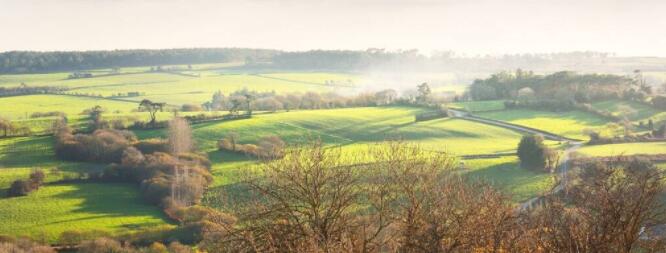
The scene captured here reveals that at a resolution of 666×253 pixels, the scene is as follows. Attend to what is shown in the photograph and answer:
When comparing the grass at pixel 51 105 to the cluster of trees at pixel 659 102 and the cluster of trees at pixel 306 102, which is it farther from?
the cluster of trees at pixel 659 102

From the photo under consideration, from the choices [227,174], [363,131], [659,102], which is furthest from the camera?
[659,102]

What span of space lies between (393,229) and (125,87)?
147 m

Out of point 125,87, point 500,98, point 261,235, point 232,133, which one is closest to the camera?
point 261,235

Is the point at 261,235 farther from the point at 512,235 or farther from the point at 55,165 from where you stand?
the point at 55,165

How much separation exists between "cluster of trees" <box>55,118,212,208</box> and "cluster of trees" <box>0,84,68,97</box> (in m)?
62.2

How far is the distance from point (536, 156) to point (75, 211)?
46.2 metres

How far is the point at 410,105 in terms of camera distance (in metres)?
122

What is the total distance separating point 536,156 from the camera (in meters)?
72.0

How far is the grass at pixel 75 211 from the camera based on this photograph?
5422cm

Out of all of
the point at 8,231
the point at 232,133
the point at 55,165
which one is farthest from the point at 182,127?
the point at 8,231

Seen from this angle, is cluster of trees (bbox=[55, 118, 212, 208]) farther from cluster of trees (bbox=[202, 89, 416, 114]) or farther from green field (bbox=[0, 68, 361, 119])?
cluster of trees (bbox=[202, 89, 416, 114])

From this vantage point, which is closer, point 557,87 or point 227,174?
point 227,174

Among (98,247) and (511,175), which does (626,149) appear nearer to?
(511,175)

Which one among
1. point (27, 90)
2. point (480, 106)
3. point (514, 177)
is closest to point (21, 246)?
point (514, 177)
